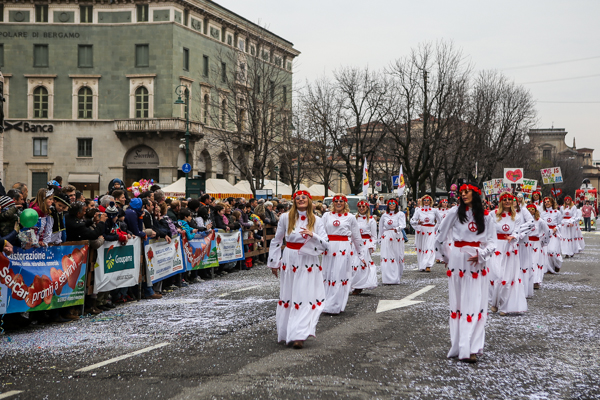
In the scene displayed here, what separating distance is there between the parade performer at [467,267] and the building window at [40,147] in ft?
155

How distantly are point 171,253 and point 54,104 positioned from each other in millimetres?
40809

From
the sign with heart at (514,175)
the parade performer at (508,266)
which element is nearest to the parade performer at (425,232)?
the parade performer at (508,266)

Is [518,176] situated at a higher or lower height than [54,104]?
lower

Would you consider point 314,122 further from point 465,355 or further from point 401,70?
point 465,355

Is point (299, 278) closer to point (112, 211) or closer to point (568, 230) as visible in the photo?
point (112, 211)

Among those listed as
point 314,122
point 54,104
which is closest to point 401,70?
point 314,122

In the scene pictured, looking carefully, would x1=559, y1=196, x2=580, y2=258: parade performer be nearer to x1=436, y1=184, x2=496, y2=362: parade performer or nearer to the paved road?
the paved road

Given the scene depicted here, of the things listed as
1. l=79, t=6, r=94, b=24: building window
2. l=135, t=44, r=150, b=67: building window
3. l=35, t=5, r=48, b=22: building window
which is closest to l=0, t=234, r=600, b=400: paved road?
l=135, t=44, r=150, b=67: building window

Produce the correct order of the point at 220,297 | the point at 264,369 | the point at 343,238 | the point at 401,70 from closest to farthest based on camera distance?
the point at 264,369, the point at 343,238, the point at 220,297, the point at 401,70

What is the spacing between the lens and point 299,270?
7895 mm

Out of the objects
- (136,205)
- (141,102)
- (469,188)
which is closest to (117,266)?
(136,205)

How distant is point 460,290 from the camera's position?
7238 mm

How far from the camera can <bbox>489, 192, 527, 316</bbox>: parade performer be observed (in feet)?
33.4

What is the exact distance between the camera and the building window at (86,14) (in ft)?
161
